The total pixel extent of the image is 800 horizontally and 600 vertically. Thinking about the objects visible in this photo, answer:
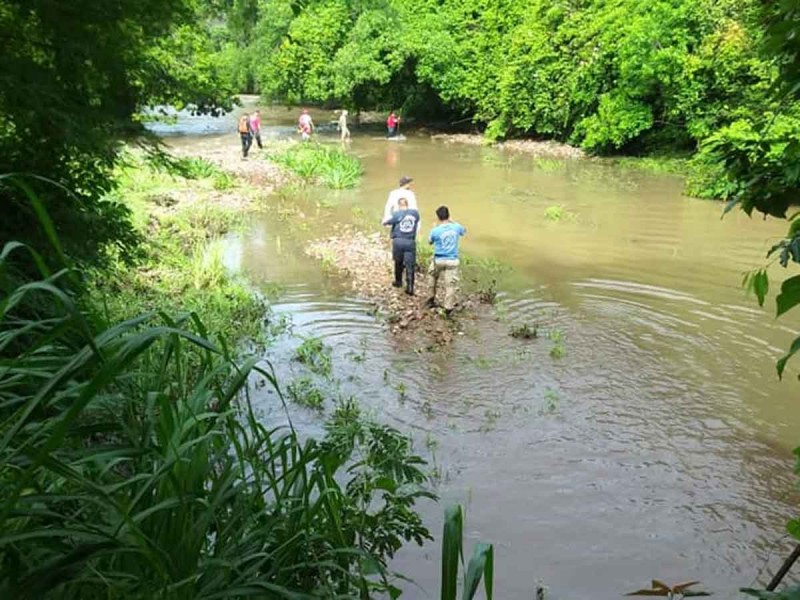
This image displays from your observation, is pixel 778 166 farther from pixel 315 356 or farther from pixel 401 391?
pixel 315 356

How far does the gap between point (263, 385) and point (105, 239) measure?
10.3ft

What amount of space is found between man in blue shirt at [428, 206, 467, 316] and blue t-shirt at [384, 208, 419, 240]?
537 millimetres

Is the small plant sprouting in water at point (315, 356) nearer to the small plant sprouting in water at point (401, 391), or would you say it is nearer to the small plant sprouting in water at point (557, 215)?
the small plant sprouting in water at point (401, 391)

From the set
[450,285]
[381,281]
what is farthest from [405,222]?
[381,281]

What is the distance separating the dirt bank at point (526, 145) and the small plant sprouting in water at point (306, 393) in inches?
846

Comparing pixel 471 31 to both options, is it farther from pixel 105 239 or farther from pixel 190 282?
pixel 105 239

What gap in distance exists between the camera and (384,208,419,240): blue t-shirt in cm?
1064

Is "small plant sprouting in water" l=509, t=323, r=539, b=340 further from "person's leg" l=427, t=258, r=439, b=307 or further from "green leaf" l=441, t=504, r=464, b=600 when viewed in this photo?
"green leaf" l=441, t=504, r=464, b=600

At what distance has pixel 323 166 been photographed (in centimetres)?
2214

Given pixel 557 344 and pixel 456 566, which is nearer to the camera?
pixel 456 566

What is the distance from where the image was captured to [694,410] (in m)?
7.57

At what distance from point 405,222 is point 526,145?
67.8 feet

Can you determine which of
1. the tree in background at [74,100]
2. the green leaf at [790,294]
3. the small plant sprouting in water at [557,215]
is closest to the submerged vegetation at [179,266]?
the tree in background at [74,100]

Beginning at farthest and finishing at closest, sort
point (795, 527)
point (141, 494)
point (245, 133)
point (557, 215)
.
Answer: point (245, 133)
point (557, 215)
point (141, 494)
point (795, 527)
